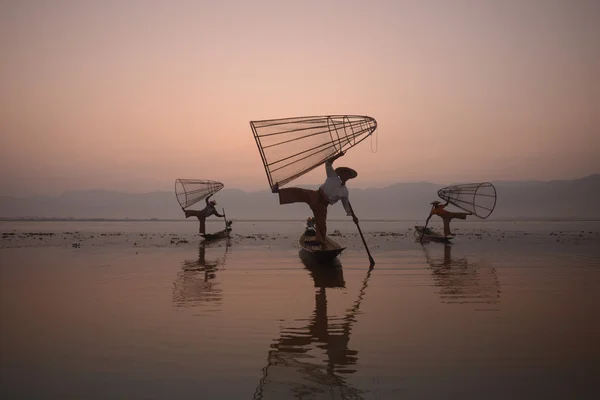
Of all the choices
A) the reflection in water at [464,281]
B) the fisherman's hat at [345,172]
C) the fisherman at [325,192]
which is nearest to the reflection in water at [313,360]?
the reflection in water at [464,281]

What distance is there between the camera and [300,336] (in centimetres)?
659

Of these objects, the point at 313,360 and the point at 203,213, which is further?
the point at 203,213

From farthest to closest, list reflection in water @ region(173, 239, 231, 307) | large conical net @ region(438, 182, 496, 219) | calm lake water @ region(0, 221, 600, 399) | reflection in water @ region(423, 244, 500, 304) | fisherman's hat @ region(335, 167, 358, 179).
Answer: large conical net @ region(438, 182, 496, 219) → fisherman's hat @ region(335, 167, 358, 179) → reflection in water @ region(423, 244, 500, 304) → reflection in water @ region(173, 239, 231, 307) → calm lake water @ region(0, 221, 600, 399)

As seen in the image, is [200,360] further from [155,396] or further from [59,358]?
[59,358]

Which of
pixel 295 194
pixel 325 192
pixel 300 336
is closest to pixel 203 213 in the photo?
pixel 295 194

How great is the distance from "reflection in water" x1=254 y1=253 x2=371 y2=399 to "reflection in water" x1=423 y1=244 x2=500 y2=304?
286 centimetres

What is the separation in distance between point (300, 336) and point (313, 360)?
113 centimetres

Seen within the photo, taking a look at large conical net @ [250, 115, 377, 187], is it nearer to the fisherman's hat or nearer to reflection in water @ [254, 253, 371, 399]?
the fisherman's hat

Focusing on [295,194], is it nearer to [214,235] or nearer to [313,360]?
[313,360]

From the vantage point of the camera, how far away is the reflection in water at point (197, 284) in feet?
31.2

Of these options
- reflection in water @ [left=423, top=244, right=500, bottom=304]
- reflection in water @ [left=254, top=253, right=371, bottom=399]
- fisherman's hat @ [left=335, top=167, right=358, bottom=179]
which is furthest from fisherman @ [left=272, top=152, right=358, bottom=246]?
reflection in water @ [left=254, top=253, right=371, bottom=399]

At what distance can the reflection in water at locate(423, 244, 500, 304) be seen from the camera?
380 inches

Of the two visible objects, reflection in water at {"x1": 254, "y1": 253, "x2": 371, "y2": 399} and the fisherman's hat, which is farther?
the fisherman's hat

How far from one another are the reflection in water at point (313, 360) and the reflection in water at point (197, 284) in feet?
8.88
